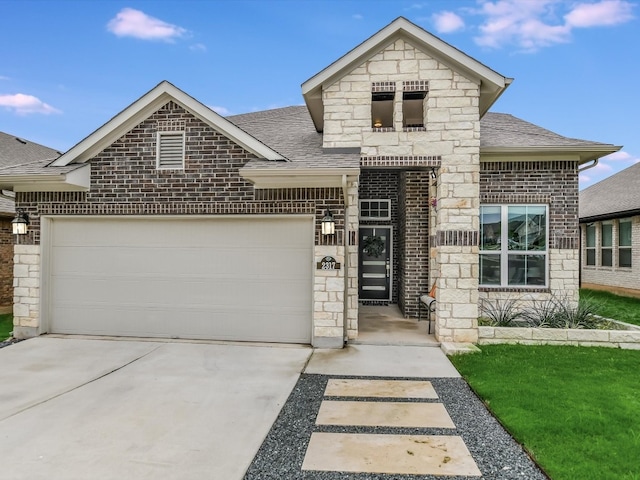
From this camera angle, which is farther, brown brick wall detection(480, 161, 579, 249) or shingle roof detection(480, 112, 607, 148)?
brown brick wall detection(480, 161, 579, 249)

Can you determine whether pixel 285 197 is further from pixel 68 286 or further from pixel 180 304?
pixel 68 286

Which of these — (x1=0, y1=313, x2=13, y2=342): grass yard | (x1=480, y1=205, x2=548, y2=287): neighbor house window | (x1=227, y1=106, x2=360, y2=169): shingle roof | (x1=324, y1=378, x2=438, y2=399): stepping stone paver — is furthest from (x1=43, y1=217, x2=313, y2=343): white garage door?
(x1=480, y1=205, x2=548, y2=287): neighbor house window

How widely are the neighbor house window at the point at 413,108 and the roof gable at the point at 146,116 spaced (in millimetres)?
3006

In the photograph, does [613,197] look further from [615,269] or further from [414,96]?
[414,96]

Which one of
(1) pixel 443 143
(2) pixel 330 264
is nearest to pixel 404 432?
(2) pixel 330 264

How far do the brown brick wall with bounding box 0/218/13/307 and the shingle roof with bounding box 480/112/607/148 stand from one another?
498 inches

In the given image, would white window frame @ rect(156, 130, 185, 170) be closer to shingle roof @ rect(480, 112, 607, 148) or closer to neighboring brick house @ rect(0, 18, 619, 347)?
neighboring brick house @ rect(0, 18, 619, 347)

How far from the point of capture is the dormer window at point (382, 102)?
784 centimetres

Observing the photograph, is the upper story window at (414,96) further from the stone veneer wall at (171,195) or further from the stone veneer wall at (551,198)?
the stone veneer wall at (171,195)

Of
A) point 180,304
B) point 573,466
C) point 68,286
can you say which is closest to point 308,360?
point 180,304

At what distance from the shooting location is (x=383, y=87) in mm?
7844

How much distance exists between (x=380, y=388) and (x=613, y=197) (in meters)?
18.2

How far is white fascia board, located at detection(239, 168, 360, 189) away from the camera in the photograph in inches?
269

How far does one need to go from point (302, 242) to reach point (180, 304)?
2.77m
